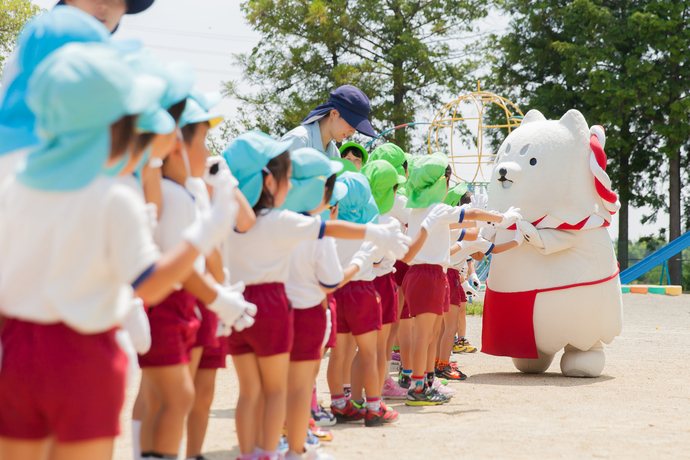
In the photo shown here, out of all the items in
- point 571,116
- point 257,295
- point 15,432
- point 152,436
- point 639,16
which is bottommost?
point 152,436

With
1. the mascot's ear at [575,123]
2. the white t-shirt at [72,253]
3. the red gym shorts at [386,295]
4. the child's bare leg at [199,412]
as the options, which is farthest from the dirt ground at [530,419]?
the mascot's ear at [575,123]

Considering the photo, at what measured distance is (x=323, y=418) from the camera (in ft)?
15.3

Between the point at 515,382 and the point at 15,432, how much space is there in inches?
211

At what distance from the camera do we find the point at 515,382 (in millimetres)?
6539

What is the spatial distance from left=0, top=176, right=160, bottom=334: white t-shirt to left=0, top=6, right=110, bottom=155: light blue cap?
75 centimetres

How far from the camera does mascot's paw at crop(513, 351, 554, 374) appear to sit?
273 inches

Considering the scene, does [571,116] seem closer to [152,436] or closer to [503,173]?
[503,173]

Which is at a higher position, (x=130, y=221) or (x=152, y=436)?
(x=130, y=221)

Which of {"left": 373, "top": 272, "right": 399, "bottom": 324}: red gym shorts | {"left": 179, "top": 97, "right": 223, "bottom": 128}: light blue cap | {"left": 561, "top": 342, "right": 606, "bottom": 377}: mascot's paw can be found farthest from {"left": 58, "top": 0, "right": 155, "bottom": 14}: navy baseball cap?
{"left": 561, "top": 342, "right": 606, "bottom": 377}: mascot's paw

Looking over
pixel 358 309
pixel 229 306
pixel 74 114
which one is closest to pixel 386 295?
pixel 358 309

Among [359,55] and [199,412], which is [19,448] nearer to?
[199,412]

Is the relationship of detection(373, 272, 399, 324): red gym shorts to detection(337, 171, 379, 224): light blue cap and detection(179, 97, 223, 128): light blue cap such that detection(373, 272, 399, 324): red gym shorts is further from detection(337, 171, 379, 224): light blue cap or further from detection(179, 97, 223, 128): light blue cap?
detection(179, 97, 223, 128): light blue cap

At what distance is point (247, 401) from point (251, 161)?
1.10 m

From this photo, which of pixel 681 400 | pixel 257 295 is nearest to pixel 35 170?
pixel 257 295
